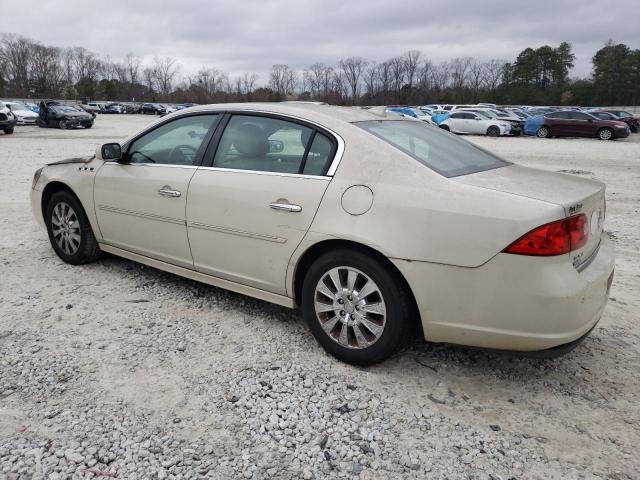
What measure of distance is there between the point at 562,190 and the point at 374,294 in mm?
1192

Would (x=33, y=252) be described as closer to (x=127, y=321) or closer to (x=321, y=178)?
(x=127, y=321)

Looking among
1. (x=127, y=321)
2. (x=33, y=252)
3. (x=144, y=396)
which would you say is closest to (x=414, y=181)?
(x=144, y=396)

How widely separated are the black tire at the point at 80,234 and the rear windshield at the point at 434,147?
2809 millimetres

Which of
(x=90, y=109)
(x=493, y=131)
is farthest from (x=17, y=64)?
(x=493, y=131)

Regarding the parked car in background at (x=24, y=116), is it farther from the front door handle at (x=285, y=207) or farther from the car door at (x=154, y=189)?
the front door handle at (x=285, y=207)

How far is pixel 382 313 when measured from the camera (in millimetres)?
2971

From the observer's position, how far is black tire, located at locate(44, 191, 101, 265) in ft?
15.6

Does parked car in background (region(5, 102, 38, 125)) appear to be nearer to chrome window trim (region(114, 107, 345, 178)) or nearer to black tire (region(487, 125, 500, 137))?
black tire (region(487, 125, 500, 137))

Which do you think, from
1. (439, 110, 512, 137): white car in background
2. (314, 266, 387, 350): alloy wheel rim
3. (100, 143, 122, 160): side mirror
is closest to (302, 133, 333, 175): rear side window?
(314, 266, 387, 350): alloy wheel rim

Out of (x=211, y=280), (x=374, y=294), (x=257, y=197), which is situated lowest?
(x=211, y=280)

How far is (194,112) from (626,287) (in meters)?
3.91

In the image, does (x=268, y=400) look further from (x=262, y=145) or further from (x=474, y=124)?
(x=474, y=124)

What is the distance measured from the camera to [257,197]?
3.39 meters

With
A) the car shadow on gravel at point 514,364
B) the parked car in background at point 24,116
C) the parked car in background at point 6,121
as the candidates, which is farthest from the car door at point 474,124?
Result: the car shadow on gravel at point 514,364
